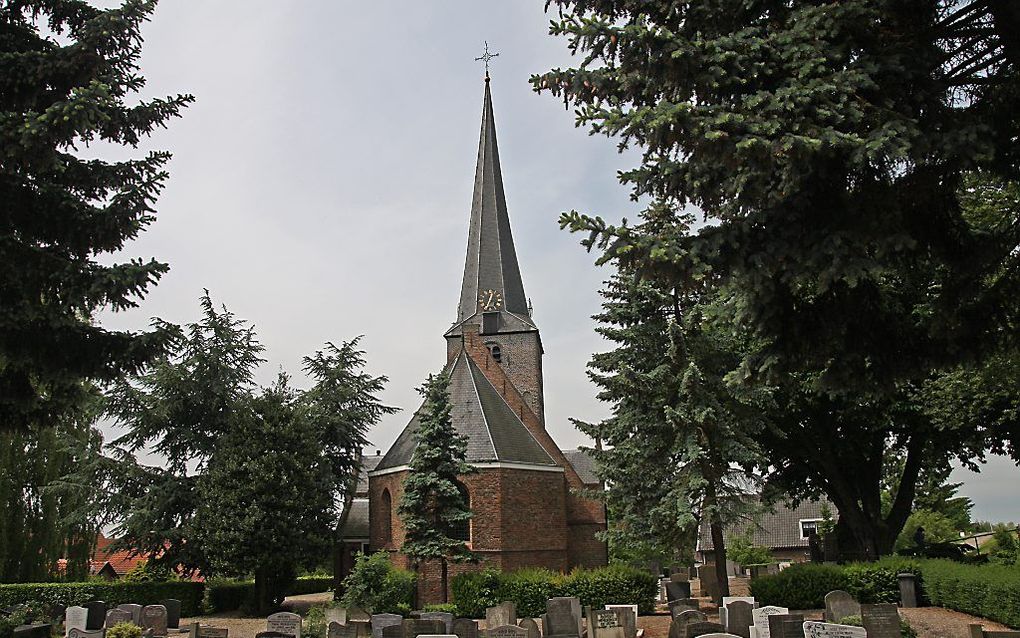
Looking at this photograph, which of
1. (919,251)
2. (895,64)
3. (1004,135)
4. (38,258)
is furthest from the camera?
(38,258)

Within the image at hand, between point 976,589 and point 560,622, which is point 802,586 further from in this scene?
point 560,622

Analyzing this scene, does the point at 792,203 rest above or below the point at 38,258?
below

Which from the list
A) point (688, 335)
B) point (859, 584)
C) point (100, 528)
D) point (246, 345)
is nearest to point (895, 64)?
point (688, 335)

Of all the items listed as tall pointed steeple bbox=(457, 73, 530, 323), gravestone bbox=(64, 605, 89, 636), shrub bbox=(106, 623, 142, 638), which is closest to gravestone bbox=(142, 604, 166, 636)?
gravestone bbox=(64, 605, 89, 636)

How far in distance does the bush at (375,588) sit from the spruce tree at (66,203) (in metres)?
10.5

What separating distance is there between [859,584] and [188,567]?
22126mm

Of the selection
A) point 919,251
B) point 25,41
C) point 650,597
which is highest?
point 25,41

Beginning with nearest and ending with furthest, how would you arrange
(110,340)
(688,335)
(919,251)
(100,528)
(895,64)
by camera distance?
(895,64) < (919,251) < (110,340) < (688,335) < (100,528)

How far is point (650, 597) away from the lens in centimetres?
2100

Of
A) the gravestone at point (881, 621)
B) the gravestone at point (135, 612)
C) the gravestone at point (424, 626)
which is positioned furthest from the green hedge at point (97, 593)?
the gravestone at point (881, 621)

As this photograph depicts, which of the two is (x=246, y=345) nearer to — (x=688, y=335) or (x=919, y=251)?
(x=688, y=335)

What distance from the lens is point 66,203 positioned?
10594 mm

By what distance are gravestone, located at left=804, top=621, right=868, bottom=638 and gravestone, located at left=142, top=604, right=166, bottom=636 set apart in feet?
44.0

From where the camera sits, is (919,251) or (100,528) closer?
(919,251)
